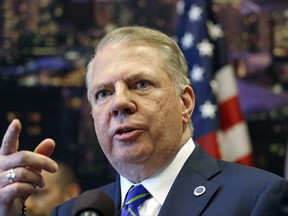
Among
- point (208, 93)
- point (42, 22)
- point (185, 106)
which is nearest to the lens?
point (185, 106)

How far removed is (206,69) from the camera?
438cm

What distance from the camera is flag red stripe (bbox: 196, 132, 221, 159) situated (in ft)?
13.8

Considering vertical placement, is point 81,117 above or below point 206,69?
below

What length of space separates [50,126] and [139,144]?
2347 mm

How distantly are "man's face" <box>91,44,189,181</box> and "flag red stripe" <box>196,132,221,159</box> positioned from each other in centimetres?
177

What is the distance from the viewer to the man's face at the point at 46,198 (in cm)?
425

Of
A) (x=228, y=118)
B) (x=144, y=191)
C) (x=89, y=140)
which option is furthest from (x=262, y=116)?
(x=144, y=191)

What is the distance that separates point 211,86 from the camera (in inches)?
171

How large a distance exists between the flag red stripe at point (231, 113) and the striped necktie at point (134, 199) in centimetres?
211

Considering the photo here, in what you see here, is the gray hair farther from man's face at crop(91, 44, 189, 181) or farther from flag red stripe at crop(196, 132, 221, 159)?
flag red stripe at crop(196, 132, 221, 159)

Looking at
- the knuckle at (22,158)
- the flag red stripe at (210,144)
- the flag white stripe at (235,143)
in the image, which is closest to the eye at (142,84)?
the knuckle at (22,158)

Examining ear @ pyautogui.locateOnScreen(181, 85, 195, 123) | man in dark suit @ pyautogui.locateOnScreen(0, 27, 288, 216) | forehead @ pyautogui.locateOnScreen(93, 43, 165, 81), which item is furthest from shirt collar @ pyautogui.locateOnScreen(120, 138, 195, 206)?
forehead @ pyautogui.locateOnScreen(93, 43, 165, 81)

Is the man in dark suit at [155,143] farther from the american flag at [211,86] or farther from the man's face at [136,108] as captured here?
the american flag at [211,86]

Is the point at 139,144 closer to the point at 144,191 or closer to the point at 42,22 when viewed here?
the point at 144,191
